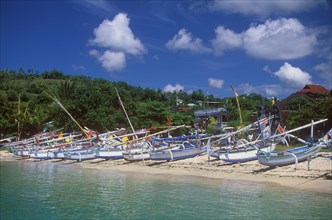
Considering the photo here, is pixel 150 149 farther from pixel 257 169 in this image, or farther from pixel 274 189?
pixel 274 189

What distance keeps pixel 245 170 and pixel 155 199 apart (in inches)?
337

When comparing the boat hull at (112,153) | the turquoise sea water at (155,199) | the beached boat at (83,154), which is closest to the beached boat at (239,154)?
the turquoise sea water at (155,199)

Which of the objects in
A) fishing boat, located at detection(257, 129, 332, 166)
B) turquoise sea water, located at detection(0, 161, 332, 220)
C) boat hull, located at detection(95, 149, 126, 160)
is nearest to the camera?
turquoise sea water, located at detection(0, 161, 332, 220)

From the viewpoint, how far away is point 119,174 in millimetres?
27484

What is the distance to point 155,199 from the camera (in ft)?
60.0

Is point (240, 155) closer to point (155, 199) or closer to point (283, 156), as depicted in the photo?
point (283, 156)

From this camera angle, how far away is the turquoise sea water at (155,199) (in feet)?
50.3

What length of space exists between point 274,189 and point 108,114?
109 feet

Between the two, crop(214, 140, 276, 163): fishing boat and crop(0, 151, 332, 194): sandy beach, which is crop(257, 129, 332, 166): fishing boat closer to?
crop(0, 151, 332, 194): sandy beach

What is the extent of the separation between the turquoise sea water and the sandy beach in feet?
3.65

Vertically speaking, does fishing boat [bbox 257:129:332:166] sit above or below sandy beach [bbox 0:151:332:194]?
above

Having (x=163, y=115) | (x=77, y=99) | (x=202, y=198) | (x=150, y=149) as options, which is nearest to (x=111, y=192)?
(x=202, y=198)

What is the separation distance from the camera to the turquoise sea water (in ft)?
50.3

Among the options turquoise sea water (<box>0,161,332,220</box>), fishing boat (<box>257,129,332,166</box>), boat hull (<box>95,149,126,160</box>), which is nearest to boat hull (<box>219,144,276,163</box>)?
fishing boat (<box>257,129,332,166</box>)
